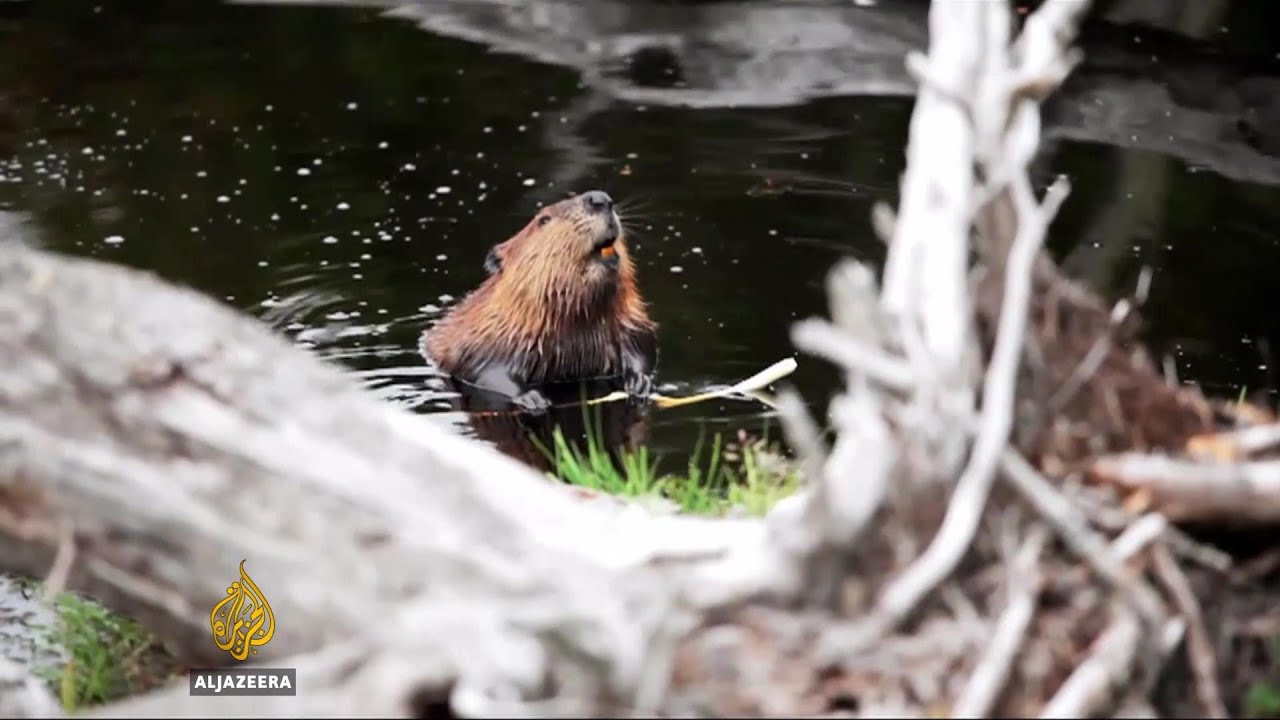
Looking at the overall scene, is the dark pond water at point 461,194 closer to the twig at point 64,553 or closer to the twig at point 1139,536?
the twig at point 64,553

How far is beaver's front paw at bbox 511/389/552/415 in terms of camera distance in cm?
585

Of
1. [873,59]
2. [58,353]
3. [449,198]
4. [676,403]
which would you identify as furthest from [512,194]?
[58,353]

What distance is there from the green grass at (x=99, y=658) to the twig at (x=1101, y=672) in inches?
64.2

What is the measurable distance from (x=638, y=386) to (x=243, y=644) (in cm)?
326

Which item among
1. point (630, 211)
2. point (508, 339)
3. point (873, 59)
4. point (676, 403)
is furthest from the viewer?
point (873, 59)

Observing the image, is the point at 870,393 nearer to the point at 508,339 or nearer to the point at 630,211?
the point at 508,339

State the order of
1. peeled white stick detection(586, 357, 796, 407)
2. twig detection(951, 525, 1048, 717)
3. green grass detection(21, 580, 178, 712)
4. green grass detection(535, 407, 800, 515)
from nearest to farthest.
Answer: twig detection(951, 525, 1048, 717)
green grass detection(21, 580, 178, 712)
green grass detection(535, 407, 800, 515)
peeled white stick detection(586, 357, 796, 407)

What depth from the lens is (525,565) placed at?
2.34 meters

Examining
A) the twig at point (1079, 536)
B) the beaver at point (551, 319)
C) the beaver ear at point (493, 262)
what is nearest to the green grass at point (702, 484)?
the twig at point (1079, 536)

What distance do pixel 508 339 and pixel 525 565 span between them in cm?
363

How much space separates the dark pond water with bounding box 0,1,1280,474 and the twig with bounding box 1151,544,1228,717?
285 cm

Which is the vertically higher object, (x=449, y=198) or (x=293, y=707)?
(x=293, y=707)

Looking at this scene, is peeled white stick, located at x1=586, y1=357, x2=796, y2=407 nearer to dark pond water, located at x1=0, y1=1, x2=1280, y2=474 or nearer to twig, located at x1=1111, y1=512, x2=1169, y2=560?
dark pond water, located at x1=0, y1=1, x2=1280, y2=474

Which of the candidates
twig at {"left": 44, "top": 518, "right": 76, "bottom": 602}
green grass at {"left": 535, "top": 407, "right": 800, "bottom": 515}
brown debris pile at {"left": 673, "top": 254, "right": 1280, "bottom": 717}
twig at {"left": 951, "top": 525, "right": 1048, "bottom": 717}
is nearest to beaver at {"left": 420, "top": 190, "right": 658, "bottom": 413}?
green grass at {"left": 535, "top": 407, "right": 800, "bottom": 515}
